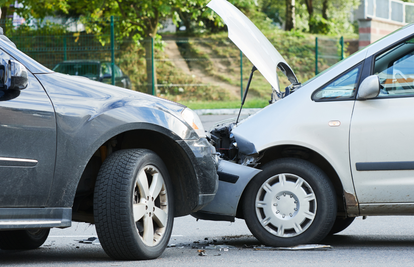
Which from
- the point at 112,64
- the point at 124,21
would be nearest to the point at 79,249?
the point at 112,64

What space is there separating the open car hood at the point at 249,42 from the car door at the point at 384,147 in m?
0.88

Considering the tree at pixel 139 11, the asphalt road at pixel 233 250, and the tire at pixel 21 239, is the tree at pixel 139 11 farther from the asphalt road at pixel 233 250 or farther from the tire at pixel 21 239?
the tire at pixel 21 239

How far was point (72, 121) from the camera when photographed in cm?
384

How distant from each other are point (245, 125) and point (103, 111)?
1.39m

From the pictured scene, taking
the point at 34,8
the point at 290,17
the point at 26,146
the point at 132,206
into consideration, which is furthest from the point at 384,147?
the point at 290,17

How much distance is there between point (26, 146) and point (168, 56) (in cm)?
2356

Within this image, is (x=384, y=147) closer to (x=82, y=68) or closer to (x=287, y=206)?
(x=287, y=206)

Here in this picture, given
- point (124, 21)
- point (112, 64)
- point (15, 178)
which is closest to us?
point (15, 178)

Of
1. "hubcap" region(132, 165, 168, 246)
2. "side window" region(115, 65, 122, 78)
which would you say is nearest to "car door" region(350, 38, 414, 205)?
"hubcap" region(132, 165, 168, 246)

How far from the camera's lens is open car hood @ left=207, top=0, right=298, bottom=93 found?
5.07m

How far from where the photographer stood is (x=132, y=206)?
155 inches

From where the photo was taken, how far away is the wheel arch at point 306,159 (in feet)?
15.7

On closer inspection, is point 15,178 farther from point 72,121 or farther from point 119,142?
point 119,142

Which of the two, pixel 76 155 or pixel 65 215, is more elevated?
pixel 76 155
